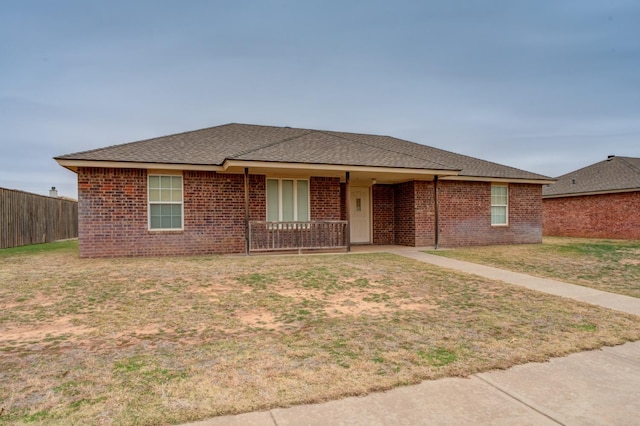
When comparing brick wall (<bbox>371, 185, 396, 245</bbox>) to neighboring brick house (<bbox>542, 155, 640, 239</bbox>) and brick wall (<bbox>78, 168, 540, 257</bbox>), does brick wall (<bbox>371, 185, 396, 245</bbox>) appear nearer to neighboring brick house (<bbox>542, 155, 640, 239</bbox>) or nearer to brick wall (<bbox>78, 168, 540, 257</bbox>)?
brick wall (<bbox>78, 168, 540, 257</bbox>)

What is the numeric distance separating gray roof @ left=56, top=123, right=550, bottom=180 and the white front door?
211 centimetres

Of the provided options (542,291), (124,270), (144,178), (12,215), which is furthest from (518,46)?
(12,215)

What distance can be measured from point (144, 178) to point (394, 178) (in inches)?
352

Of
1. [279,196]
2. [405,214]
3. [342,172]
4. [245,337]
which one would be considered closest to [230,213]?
[279,196]

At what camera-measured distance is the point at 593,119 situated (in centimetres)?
3094

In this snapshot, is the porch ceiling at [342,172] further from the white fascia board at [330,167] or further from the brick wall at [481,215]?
the brick wall at [481,215]

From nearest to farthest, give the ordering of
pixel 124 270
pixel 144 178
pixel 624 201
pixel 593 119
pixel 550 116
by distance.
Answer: pixel 124 270 → pixel 144 178 → pixel 624 201 → pixel 550 116 → pixel 593 119

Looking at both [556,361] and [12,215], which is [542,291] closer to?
[556,361]

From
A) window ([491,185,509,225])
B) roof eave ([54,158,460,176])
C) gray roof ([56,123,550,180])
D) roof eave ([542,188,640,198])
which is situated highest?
gray roof ([56,123,550,180])

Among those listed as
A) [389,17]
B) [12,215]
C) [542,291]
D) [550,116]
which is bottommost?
[542,291]

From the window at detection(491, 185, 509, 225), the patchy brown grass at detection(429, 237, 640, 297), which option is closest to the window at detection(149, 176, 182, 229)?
the patchy brown grass at detection(429, 237, 640, 297)

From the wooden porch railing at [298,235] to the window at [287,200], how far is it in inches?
20.1

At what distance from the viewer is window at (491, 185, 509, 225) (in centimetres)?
1628

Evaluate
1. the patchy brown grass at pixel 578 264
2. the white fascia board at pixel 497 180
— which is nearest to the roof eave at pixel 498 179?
the white fascia board at pixel 497 180
